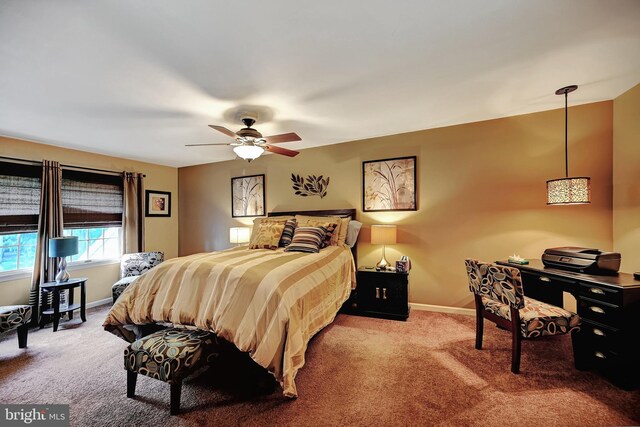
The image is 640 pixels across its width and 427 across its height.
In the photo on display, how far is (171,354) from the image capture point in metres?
1.66

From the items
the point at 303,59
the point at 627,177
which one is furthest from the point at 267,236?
the point at 627,177

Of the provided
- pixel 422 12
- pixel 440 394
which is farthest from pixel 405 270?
pixel 422 12

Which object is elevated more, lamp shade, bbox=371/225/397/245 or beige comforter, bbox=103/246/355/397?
lamp shade, bbox=371/225/397/245

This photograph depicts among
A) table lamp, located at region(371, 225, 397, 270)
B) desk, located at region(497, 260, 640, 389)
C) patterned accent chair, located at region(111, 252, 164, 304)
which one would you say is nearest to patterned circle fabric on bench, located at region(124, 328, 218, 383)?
table lamp, located at region(371, 225, 397, 270)

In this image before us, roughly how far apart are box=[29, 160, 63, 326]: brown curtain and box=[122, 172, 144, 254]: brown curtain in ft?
2.83

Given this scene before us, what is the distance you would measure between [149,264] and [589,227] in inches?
231

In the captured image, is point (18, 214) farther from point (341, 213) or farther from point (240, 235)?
point (341, 213)

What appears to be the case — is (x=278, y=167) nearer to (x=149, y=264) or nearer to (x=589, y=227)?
(x=149, y=264)

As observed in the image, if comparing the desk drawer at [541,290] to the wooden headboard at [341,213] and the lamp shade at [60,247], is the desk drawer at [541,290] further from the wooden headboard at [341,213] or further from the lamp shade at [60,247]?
the lamp shade at [60,247]

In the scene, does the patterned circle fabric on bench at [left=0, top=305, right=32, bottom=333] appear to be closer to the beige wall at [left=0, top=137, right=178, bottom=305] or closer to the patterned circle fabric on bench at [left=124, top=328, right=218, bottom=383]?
the beige wall at [left=0, top=137, right=178, bottom=305]

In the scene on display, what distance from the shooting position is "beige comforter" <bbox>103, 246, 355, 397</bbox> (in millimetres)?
1729

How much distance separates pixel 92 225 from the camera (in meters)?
4.12

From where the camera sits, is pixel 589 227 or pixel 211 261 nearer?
pixel 211 261

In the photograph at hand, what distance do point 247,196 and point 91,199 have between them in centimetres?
241
